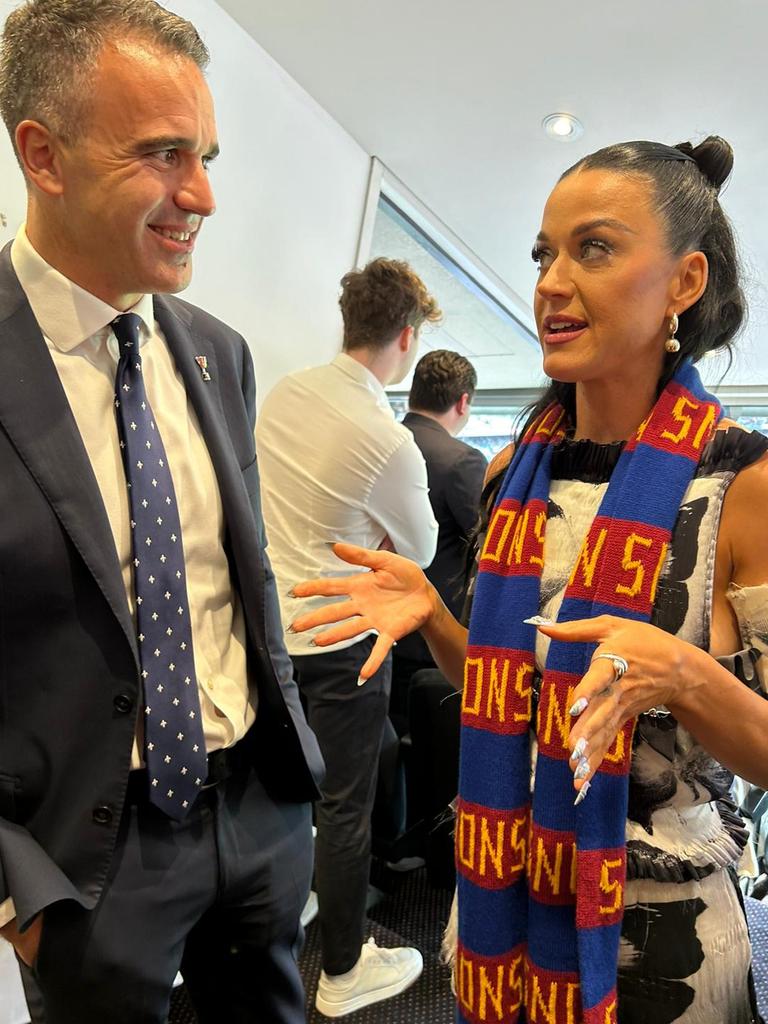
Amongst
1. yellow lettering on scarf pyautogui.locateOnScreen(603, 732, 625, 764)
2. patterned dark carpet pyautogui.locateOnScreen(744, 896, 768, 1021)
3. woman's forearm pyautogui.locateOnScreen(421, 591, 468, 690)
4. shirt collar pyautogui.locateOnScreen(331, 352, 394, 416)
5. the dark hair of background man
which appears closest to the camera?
yellow lettering on scarf pyautogui.locateOnScreen(603, 732, 625, 764)

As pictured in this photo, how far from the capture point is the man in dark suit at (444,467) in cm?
236

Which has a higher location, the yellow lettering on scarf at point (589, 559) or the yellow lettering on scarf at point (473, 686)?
the yellow lettering on scarf at point (589, 559)

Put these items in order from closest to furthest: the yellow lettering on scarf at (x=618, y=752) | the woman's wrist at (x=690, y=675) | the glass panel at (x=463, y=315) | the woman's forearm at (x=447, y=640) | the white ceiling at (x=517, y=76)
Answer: the woman's wrist at (x=690, y=675) → the yellow lettering on scarf at (x=618, y=752) → the woman's forearm at (x=447, y=640) → the white ceiling at (x=517, y=76) → the glass panel at (x=463, y=315)

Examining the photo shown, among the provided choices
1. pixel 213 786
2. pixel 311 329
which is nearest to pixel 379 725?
pixel 213 786

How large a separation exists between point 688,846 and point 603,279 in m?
0.70

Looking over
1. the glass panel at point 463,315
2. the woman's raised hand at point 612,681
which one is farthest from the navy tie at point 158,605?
the glass panel at point 463,315

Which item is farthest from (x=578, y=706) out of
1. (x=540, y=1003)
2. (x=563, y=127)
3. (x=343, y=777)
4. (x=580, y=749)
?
(x=563, y=127)

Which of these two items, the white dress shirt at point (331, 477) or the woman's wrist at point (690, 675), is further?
the white dress shirt at point (331, 477)

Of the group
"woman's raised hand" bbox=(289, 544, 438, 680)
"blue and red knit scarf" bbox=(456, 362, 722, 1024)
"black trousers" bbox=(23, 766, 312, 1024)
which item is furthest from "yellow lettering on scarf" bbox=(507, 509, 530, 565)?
"black trousers" bbox=(23, 766, 312, 1024)

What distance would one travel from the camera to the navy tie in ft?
3.22

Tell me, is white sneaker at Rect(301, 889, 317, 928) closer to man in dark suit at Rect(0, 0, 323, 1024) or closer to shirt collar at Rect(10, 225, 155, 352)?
man in dark suit at Rect(0, 0, 323, 1024)

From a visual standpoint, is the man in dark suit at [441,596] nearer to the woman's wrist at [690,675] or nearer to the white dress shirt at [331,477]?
the white dress shirt at [331,477]

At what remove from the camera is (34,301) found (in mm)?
980

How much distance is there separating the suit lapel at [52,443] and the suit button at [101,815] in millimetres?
211
